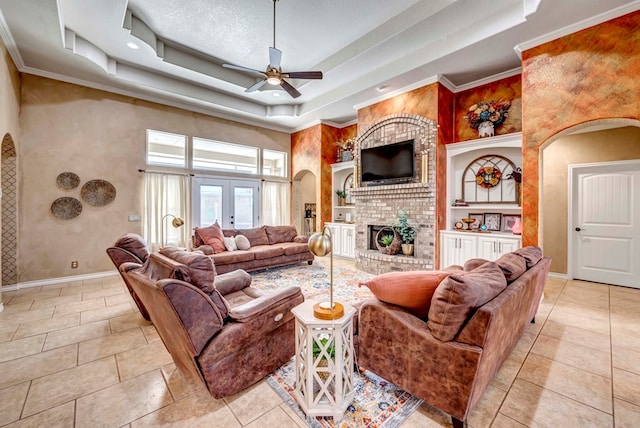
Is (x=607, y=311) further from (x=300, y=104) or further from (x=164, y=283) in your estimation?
(x=300, y=104)

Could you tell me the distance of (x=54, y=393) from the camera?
6.10ft

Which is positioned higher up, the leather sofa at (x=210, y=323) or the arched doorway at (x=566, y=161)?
the arched doorway at (x=566, y=161)

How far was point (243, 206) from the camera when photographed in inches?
264

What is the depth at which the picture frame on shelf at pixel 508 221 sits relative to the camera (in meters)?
4.32

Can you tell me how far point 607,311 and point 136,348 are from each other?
530 centimetres

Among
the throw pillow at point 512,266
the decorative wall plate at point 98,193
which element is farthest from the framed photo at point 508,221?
the decorative wall plate at point 98,193

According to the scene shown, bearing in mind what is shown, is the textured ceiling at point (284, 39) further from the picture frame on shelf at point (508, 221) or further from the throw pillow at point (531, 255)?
the throw pillow at point (531, 255)

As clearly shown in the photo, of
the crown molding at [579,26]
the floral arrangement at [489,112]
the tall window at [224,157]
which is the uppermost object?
the crown molding at [579,26]

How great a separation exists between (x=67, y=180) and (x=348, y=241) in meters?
5.48

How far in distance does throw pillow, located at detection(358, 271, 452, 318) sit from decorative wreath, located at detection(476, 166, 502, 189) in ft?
11.6

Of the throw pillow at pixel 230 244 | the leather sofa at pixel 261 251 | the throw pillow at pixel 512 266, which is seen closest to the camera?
the throw pillow at pixel 512 266

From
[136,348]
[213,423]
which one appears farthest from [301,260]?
[213,423]

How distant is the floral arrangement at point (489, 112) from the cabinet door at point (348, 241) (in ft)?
10.6

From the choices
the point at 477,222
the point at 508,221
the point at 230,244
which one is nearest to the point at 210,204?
the point at 230,244
